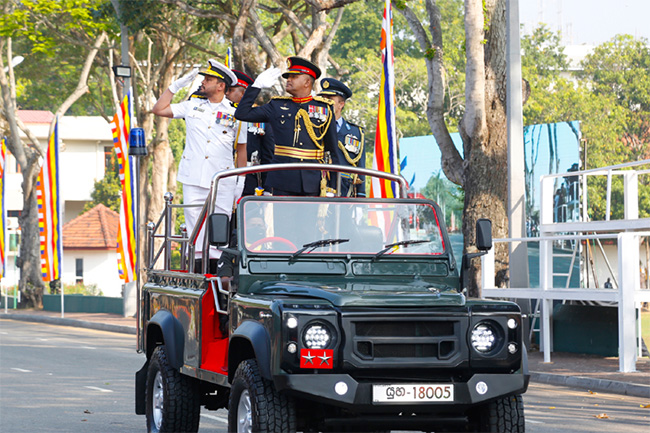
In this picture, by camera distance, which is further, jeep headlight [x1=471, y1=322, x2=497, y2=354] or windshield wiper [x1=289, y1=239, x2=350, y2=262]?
windshield wiper [x1=289, y1=239, x2=350, y2=262]

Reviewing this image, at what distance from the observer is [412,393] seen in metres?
6.48

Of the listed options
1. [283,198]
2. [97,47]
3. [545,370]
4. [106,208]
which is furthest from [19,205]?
[283,198]

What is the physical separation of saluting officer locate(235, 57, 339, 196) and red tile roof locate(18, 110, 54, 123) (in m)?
66.4

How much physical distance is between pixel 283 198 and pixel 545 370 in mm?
8681

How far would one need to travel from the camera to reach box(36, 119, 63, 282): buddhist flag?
30047 millimetres

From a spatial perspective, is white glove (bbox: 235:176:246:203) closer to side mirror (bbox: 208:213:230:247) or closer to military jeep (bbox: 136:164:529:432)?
military jeep (bbox: 136:164:529:432)

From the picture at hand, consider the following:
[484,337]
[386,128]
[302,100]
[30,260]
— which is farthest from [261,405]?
[30,260]

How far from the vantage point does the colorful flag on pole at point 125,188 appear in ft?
88.2

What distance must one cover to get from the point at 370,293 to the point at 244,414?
103 cm

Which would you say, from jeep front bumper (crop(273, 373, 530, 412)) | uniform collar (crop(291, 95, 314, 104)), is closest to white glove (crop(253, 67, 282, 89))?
uniform collar (crop(291, 95, 314, 104))

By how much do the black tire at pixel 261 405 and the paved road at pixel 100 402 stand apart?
11.0ft

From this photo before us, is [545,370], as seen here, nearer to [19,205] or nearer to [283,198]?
[283,198]

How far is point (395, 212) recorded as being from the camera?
8.36m

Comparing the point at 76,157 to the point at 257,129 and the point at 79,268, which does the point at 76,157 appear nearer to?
the point at 79,268
